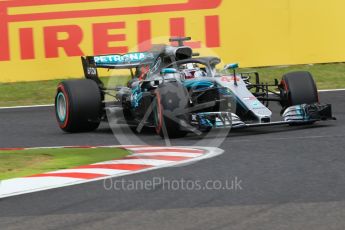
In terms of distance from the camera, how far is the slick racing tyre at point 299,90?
11453 millimetres

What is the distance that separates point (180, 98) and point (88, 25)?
23.2 ft

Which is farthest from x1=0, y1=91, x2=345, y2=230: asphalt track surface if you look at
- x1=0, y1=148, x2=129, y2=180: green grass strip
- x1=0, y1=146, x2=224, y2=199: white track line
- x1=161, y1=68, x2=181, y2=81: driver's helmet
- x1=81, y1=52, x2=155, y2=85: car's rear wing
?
x1=81, y1=52, x2=155, y2=85: car's rear wing

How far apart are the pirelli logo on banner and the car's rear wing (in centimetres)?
427

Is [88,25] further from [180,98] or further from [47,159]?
A: [47,159]

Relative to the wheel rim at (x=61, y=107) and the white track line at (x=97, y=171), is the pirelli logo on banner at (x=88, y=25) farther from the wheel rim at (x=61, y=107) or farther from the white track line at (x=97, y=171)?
the white track line at (x=97, y=171)

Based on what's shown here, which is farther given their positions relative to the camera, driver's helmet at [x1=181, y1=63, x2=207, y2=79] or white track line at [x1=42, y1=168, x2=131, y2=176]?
driver's helmet at [x1=181, y1=63, x2=207, y2=79]

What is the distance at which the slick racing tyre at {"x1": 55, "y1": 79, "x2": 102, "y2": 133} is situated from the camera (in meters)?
12.2

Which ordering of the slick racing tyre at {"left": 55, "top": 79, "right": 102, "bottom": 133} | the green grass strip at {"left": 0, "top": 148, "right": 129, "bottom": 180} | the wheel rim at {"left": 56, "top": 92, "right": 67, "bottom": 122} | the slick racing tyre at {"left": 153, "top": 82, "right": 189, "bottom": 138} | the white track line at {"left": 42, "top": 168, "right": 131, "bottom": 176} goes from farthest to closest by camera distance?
the wheel rim at {"left": 56, "top": 92, "right": 67, "bottom": 122} < the slick racing tyre at {"left": 55, "top": 79, "right": 102, "bottom": 133} < the slick racing tyre at {"left": 153, "top": 82, "right": 189, "bottom": 138} < the green grass strip at {"left": 0, "top": 148, "right": 129, "bottom": 180} < the white track line at {"left": 42, "top": 168, "right": 131, "bottom": 176}

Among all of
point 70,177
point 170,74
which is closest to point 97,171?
point 70,177

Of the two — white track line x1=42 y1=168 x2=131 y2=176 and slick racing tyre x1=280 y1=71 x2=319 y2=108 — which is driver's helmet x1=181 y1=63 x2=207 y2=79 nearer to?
slick racing tyre x1=280 y1=71 x2=319 y2=108

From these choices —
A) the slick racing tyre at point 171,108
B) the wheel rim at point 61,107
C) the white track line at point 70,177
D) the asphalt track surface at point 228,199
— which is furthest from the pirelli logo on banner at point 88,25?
the white track line at point 70,177

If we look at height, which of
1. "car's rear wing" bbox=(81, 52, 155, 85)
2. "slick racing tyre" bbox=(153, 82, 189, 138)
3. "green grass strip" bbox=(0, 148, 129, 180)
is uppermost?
"car's rear wing" bbox=(81, 52, 155, 85)

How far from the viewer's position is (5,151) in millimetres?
10406

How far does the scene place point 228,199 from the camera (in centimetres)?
668
